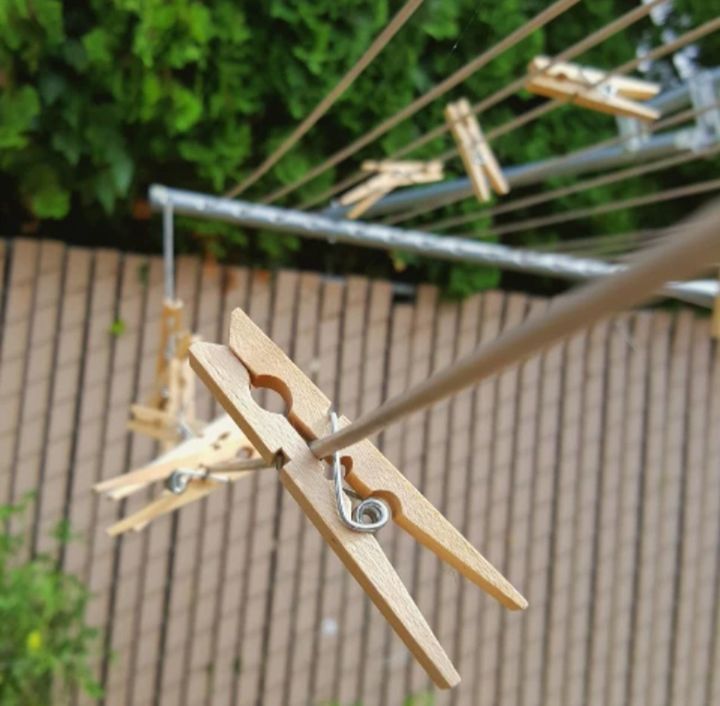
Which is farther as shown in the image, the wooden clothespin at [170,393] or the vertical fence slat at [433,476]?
the vertical fence slat at [433,476]

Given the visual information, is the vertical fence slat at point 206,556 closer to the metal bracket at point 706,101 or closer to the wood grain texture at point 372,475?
the metal bracket at point 706,101

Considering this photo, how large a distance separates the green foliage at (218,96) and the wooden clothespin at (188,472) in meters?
1.22

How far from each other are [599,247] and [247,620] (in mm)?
1624

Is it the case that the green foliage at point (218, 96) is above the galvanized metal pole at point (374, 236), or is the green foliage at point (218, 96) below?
above

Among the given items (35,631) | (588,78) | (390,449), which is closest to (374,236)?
(588,78)

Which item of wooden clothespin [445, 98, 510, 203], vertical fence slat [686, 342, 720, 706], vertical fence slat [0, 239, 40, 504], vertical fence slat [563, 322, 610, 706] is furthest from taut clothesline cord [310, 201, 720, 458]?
vertical fence slat [686, 342, 720, 706]

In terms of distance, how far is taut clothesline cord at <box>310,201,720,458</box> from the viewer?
417mm

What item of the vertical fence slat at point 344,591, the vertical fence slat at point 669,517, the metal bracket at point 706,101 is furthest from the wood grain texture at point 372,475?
the vertical fence slat at point 669,517

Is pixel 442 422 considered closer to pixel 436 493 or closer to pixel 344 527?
pixel 436 493

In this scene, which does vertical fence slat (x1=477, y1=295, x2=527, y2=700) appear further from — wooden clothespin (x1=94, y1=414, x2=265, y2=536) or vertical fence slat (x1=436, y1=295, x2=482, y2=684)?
wooden clothespin (x1=94, y1=414, x2=265, y2=536)

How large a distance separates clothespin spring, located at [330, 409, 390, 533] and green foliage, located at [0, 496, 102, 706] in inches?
64.4

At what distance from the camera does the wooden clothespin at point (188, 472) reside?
1.35 m

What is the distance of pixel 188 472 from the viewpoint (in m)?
1.33

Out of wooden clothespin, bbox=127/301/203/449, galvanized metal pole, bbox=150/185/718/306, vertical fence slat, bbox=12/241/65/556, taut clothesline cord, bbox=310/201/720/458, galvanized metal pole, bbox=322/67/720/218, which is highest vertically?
galvanized metal pole, bbox=322/67/720/218
